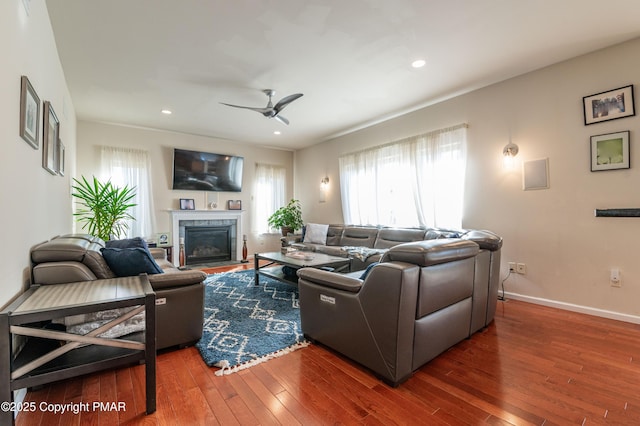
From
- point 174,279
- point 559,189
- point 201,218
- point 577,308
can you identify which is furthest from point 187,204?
point 577,308

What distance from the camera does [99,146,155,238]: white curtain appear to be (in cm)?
492

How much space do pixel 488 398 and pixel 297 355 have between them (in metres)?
1.25

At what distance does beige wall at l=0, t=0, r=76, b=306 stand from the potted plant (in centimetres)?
419

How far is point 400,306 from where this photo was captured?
5.46 feet

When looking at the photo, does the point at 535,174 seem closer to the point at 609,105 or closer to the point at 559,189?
the point at 559,189

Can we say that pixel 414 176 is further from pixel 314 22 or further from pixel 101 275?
pixel 101 275

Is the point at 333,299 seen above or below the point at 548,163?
below

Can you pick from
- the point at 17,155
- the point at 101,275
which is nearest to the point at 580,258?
the point at 101,275

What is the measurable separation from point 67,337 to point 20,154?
1.11m

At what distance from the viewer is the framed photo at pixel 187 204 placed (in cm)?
559

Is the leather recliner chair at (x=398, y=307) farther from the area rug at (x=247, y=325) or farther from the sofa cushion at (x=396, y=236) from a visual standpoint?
the sofa cushion at (x=396, y=236)

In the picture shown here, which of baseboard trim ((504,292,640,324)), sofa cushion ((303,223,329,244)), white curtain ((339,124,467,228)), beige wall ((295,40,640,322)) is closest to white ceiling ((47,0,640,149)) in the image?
beige wall ((295,40,640,322))

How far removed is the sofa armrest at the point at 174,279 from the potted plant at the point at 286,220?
160 inches

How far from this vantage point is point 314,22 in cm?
243
